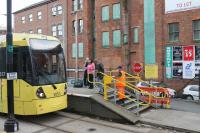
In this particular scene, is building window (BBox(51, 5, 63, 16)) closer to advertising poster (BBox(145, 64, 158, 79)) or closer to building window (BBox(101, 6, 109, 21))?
building window (BBox(101, 6, 109, 21))

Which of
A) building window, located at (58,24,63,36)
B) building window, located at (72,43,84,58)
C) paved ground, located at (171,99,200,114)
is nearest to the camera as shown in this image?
paved ground, located at (171,99,200,114)

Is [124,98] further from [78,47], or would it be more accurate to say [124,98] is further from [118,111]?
[78,47]

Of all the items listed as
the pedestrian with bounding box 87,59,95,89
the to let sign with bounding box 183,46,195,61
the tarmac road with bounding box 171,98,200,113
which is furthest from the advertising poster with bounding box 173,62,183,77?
the pedestrian with bounding box 87,59,95,89

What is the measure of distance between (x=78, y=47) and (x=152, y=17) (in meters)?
14.8

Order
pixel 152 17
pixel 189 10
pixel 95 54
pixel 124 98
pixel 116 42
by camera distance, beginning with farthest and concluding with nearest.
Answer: pixel 95 54, pixel 116 42, pixel 152 17, pixel 189 10, pixel 124 98

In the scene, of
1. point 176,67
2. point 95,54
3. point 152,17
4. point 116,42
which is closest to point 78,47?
point 95,54

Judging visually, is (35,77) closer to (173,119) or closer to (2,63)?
(2,63)

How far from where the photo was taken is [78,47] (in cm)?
4781

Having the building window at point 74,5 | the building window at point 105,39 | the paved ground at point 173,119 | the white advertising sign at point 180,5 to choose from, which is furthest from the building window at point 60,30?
the paved ground at point 173,119

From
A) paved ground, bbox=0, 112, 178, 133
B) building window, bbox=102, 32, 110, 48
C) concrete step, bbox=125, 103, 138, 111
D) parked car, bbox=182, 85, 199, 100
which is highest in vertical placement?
building window, bbox=102, 32, 110, 48

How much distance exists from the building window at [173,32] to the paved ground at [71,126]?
22415mm

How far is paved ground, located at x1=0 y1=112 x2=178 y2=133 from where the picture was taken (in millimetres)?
11750

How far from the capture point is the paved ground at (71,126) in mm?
11750

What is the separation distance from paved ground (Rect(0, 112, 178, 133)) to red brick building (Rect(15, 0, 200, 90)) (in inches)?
509
